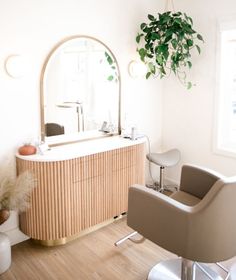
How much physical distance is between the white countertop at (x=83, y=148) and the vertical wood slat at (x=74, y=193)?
4 centimetres

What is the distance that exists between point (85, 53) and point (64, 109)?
0.54 metres

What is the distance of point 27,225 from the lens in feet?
7.89

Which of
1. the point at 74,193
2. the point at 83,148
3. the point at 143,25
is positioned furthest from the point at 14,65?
the point at 143,25

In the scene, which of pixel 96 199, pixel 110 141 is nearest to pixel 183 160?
pixel 110 141

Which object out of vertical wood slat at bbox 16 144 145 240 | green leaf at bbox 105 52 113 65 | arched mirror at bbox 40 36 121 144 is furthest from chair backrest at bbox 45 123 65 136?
green leaf at bbox 105 52 113 65

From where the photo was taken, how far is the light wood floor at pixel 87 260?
7.02 ft

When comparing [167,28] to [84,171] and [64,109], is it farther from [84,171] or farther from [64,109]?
[84,171]

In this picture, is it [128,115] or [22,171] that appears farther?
[128,115]

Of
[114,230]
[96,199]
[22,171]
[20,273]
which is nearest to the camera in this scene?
[20,273]

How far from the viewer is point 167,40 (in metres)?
2.88

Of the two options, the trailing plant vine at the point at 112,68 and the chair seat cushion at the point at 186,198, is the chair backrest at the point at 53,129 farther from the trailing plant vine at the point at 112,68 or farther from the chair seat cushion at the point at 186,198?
the chair seat cushion at the point at 186,198

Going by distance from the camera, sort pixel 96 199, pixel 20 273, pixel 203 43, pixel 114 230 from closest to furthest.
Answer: pixel 20 273
pixel 96 199
pixel 114 230
pixel 203 43

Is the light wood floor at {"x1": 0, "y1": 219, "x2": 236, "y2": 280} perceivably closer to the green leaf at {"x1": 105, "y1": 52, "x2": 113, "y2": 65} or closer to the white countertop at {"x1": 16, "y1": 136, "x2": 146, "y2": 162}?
the white countertop at {"x1": 16, "y1": 136, "x2": 146, "y2": 162}

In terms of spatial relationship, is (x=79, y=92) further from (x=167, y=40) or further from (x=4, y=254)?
(x=4, y=254)
